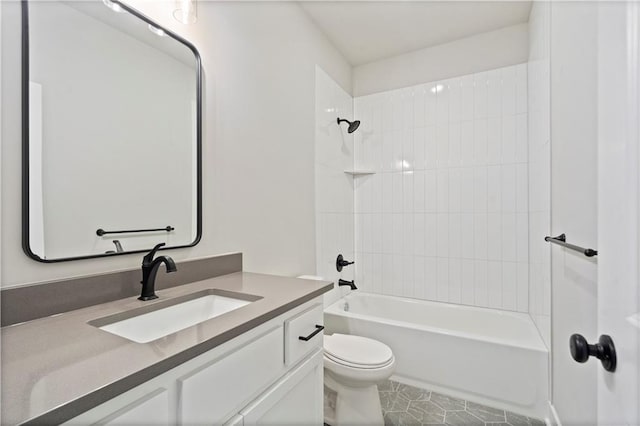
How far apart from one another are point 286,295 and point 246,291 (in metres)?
0.18

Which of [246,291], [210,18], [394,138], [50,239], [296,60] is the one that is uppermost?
[296,60]

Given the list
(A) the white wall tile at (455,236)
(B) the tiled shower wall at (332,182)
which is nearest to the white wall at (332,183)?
(B) the tiled shower wall at (332,182)

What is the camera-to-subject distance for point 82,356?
0.62 m

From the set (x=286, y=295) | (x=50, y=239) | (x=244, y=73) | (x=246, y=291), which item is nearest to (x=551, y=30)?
(x=244, y=73)

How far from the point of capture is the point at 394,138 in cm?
293

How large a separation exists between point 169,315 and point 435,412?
66.7 inches

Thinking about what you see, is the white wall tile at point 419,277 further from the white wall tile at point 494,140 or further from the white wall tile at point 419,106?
the white wall tile at point 419,106

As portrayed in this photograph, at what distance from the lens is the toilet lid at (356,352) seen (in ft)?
5.25

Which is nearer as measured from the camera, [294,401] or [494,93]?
[294,401]

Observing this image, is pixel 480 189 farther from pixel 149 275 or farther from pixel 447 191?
pixel 149 275

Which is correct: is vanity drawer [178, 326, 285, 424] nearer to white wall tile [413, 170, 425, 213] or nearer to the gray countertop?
the gray countertop

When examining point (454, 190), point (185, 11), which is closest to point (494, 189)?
point (454, 190)

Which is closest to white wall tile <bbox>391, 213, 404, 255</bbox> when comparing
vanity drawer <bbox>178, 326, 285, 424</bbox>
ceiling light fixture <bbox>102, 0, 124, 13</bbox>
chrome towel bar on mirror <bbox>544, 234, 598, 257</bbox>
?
chrome towel bar on mirror <bbox>544, 234, 598, 257</bbox>

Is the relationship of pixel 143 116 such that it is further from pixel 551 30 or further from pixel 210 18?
pixel 551 30
